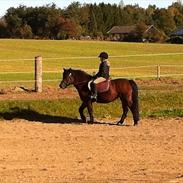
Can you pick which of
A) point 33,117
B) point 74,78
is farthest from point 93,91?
point 33,117

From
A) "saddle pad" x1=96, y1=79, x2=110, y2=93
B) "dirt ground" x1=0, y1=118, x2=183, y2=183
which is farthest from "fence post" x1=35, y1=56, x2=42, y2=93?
"saddle pad" x1=96, y1=79, x2=110, y2=93

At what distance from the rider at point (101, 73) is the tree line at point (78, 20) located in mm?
96111

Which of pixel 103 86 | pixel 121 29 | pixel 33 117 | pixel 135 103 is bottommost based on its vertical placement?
pixel 33 117

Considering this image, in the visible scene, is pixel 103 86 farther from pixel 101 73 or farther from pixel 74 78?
pixel 74 78

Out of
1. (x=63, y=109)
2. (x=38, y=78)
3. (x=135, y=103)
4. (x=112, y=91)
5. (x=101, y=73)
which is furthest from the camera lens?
(x=38, y=78)

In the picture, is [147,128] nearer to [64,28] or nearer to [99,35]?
[64,28]

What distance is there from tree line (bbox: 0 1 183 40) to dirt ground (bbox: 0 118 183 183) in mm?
96856

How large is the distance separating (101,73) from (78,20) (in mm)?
113288

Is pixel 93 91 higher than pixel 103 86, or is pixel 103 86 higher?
pixel 103 86

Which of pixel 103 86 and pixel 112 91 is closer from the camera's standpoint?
pixel 103 86

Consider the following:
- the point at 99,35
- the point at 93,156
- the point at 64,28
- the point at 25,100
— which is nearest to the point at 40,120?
the point at 25,100

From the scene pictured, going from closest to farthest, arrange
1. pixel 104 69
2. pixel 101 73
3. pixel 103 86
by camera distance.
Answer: pixel 104 69 < pixel 101 73 < pixel 103 86

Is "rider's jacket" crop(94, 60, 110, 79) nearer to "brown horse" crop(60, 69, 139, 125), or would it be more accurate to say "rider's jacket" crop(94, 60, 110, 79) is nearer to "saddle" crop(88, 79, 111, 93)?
"saddle" crop(88, 79, 111, 93)

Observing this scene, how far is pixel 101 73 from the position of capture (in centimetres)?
1561
